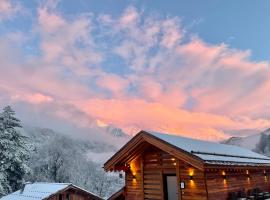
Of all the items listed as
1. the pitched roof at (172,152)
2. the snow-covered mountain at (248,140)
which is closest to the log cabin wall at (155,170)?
the pitched roof at (172,152)

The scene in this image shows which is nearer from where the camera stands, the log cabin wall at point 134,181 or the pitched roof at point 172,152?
the pitched roof at point 172,152

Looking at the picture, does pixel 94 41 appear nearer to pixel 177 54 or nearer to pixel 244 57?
pixel 177 54

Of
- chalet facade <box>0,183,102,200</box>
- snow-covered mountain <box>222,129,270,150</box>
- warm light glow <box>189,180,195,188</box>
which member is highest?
snow-covered mountain <box>222,129,270,150</box>

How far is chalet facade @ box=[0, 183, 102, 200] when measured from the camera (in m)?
24.9

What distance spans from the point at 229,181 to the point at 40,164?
3567 cm

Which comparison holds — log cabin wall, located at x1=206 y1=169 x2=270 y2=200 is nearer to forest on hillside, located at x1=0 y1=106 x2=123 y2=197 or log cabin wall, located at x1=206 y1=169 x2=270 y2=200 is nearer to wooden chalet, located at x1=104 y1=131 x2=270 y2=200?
wooden chalet, located at x1=104 y1=131 x2=270 y2=200

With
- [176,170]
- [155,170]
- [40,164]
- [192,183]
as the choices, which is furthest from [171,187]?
[40,164]

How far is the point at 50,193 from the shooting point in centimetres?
2459

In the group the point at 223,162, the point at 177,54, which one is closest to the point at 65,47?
the point at 177,54

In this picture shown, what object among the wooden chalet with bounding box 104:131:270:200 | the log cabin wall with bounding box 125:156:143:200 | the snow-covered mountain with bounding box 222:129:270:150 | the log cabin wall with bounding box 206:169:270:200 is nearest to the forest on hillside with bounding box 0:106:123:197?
the log cabin wall with bounding box 125:156:143:200

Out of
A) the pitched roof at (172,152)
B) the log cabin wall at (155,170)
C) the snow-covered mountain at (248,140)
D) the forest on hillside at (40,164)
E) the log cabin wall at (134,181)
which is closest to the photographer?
the pitched roof at (172,152)

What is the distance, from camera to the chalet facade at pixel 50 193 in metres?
24.9

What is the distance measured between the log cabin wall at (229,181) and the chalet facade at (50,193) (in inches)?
655

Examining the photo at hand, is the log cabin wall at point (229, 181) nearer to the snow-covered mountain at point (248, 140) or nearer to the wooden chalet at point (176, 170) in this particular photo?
the wooden chalet at point (176, 170)
